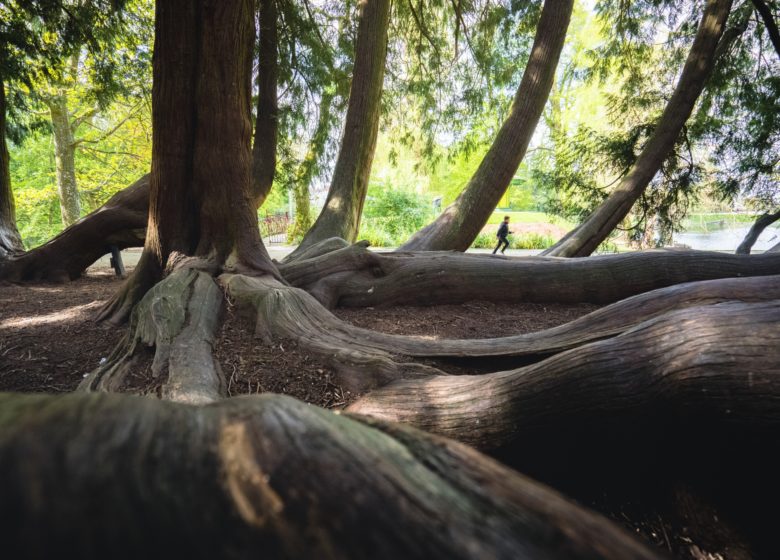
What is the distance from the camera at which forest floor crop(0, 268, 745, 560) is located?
1.65 metres

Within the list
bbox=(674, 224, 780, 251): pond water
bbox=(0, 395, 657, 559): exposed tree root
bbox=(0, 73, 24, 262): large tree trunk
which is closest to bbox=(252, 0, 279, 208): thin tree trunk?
bbox=(0, 73, 24, 262): large tree trunk

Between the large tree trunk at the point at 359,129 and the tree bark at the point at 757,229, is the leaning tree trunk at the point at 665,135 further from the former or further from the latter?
the large tree trunk at the point at 359,129

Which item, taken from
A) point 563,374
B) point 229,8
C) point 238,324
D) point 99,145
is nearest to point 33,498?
point 563,374

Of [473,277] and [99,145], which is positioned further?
[99,145]

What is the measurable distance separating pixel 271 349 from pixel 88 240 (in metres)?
5.22

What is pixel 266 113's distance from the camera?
6.48 metres

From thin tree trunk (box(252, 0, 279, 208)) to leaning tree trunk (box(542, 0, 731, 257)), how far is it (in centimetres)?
431

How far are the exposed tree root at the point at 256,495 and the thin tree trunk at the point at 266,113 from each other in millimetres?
5698

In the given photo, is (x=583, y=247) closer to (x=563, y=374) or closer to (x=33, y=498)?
(x=563, y=374)

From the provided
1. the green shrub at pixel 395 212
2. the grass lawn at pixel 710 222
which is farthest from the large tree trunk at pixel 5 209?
the grass lawn at pixel 710 222

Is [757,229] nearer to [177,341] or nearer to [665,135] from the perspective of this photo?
[665,135]

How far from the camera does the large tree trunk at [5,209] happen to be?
6.01 meters

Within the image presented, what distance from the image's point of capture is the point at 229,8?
3.29m

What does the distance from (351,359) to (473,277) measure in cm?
240
